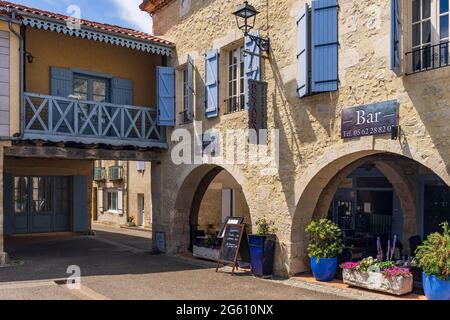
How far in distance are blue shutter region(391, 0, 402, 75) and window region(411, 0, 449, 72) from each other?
35 cm

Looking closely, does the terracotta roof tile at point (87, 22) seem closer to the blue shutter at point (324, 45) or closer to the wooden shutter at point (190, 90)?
the wooden shutter at point (190, 90)

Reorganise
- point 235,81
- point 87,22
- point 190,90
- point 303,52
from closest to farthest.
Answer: point 303,52, point 235,81, point 87,22, point 190,90

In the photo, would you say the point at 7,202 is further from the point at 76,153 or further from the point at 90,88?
the point at 90,88

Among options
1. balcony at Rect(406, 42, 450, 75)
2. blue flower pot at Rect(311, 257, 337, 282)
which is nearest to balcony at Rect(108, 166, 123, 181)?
blue flower pot at Rect(311, 257, 337, 282)

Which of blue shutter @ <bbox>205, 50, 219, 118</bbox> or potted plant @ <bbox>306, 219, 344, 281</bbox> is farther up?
blue shutter @ <bbox>205, 50, 219, 118</bbox>

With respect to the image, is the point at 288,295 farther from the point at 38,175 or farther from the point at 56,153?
the point at 38,175

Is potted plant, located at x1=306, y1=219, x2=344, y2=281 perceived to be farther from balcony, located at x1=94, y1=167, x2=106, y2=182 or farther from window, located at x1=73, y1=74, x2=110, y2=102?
balcony, located at x1=94, y1=167, x2=106, y2=182

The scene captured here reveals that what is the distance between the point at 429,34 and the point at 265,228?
14.8ft

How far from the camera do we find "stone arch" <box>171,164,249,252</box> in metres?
11.4

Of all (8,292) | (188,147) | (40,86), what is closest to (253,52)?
(188,147)

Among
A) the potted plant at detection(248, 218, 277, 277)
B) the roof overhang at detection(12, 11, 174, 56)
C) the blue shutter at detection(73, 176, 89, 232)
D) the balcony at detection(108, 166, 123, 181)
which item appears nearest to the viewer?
the potted plant at detection(248, 218, 277, 277)

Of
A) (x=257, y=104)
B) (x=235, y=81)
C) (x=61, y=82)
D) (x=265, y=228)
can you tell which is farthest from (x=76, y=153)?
(x=265, y=228)

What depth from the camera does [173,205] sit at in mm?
11727

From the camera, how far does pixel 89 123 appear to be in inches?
414
